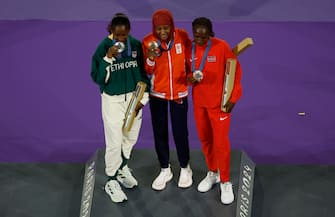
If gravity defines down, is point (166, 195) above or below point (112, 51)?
below

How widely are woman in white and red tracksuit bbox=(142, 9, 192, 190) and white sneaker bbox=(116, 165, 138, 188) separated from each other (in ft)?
1.35

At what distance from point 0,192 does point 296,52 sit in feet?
14.4

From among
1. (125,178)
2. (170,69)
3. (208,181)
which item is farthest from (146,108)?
(170,69)

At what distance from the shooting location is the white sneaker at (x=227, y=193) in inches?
239

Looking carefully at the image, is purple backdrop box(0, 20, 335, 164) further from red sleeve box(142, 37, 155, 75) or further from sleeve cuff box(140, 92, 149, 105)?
red sleeve box(142, 37, 155, 75)

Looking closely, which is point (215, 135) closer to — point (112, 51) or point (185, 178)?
point (185, 178)

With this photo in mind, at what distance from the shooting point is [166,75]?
18.8 ft

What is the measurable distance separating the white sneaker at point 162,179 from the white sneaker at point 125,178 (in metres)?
0.21

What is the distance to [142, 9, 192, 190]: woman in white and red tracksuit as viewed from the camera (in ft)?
18.1

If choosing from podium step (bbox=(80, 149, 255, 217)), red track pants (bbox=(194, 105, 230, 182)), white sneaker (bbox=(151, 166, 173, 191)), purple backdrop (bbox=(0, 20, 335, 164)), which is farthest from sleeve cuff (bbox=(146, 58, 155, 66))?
purple backdrop (bbox=(0, 20, 335, 164))

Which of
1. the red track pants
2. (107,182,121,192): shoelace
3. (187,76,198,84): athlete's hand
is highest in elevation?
(187,76,198,84): athlete's hand

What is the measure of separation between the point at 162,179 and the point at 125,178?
1.23 feet

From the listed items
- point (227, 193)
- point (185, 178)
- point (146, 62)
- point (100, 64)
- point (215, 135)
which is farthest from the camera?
point (185, 178)

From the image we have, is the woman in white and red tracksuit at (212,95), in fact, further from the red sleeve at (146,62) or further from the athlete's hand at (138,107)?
the athlete's hand at (138,107)
